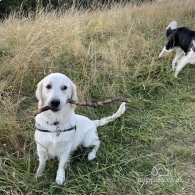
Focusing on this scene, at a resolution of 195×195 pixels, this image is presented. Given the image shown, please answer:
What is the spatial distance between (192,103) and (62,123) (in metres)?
2.31

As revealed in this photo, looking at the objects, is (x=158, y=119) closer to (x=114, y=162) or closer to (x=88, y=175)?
(x=114, y=162)

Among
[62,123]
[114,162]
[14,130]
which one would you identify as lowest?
[114,162]

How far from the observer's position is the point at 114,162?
10.8ft

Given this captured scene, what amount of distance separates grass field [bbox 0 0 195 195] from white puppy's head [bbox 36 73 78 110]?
2.14 ft

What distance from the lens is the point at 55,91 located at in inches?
105

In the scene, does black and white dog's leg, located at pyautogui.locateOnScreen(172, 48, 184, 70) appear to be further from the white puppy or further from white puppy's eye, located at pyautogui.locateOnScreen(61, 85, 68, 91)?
white puppy's eye, located at pyautogui.locateOnScreen(61, 85, 68, 91)

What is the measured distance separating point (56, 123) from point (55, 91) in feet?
1.05

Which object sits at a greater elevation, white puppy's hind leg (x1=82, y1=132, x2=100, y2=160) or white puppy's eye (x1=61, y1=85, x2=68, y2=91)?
white puppy's eye (x1=61, y1=85, x2=68, y2=91)

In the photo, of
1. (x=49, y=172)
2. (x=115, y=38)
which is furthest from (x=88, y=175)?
(x=115, y=38)

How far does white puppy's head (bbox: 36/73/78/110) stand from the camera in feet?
8.63

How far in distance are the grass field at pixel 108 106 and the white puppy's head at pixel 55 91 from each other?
652 millimetres

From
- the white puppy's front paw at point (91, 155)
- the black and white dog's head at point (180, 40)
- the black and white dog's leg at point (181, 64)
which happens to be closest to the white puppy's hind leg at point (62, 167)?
the white puppy's front paw at point (91, 155)

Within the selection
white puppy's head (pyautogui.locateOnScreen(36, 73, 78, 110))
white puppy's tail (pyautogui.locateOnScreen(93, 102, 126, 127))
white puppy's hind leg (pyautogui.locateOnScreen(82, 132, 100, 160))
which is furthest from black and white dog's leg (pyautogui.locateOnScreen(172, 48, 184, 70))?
white puppy's head (pyautogui.locateOnScreen(36, 73, 78, 110))

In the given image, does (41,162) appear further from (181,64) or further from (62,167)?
(181,64)
